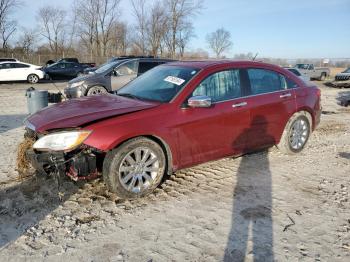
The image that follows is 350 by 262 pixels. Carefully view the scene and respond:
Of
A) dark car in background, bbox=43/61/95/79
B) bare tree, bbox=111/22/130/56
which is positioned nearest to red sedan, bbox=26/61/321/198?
dark car in background, bbox=43/61/95/79

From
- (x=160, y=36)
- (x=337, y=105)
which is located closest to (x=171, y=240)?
(x=337, y=105)

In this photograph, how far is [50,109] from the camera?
4.85m

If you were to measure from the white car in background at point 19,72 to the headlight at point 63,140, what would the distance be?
832 inches

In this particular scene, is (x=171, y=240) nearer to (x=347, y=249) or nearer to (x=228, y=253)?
(x=228, y=253)

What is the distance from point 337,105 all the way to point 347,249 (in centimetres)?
1137

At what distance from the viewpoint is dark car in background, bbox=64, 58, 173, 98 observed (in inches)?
484

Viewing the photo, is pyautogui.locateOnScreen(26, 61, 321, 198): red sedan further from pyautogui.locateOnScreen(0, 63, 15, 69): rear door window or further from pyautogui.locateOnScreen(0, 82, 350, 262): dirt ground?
pyautogui.locateOnScreen(0, 63, 15, 69): rear door window

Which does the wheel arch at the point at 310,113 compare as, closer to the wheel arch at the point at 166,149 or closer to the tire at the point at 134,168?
the wheel arch at the point at 166,149

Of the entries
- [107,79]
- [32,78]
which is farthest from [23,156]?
[32,78]

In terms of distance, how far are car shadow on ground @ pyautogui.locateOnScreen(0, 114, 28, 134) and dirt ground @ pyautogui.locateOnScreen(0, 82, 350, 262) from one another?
2873mm

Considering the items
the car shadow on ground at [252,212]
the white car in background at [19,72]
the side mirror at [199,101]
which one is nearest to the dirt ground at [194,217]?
the car shadow on ground at [252,212]

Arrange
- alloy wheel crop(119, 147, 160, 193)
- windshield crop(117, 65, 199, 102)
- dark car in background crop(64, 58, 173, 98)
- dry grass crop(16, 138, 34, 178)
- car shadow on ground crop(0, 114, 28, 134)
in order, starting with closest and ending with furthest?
alloy wheel crop(119, 147, 160, 193), dry grass crop(16, 138, 34, 178), windshield crop(117, 65, 199, 102), car shadow on ground crop(0, 114, 28, 134), dark car in background crop(64, 58, 173, 98)

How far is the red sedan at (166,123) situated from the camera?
4137 millimetres

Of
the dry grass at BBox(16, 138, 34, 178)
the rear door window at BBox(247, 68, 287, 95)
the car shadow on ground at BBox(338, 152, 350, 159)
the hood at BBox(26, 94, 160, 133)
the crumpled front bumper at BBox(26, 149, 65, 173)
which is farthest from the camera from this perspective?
the car shadow on ground at BBox(338, 152, 350, 159)
